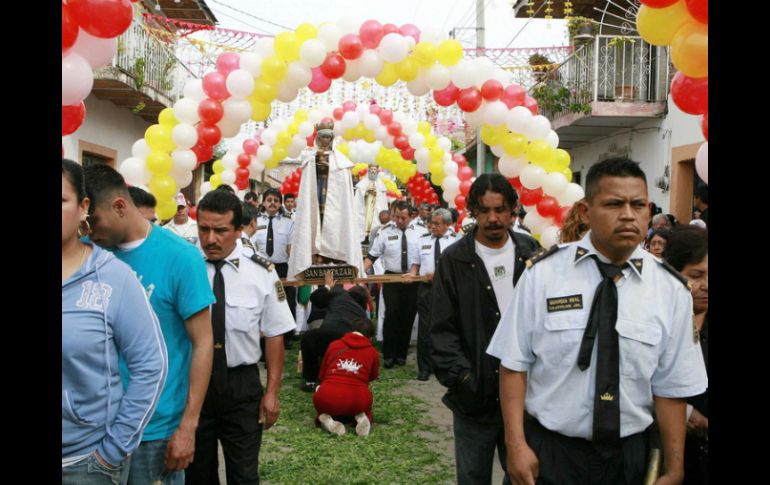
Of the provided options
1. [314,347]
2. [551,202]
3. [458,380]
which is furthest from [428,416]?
[458,380]

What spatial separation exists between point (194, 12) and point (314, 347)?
51.9 feet

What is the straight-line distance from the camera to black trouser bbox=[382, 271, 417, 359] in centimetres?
897

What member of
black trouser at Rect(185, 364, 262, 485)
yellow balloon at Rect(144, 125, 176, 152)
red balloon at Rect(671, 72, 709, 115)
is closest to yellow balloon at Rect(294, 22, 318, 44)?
yellow balloon at Rect(144, 125, 176, 152)

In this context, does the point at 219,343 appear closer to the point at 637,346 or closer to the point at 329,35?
the point at 637,346

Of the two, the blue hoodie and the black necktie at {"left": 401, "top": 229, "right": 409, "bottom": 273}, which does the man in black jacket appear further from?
the black necktie at {"left": 401, "top": 229, "right": 409, "bottom": 273}

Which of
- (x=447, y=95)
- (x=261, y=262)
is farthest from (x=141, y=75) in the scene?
(x=261, y=262)

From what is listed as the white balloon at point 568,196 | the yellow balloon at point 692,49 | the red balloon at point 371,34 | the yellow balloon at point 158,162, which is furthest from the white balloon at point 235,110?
the yellow balloon at point 692,49

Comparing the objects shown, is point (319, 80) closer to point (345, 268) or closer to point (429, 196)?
point (345, 268)

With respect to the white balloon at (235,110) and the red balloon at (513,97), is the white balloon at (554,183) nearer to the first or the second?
the red balloon at (513,97)

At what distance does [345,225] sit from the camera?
804 cm

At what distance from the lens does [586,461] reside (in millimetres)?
2521

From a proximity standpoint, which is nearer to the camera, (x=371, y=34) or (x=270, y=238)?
(x=371, y=34)

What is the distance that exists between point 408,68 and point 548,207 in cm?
221

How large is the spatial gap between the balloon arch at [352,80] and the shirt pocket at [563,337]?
481 centimetres
